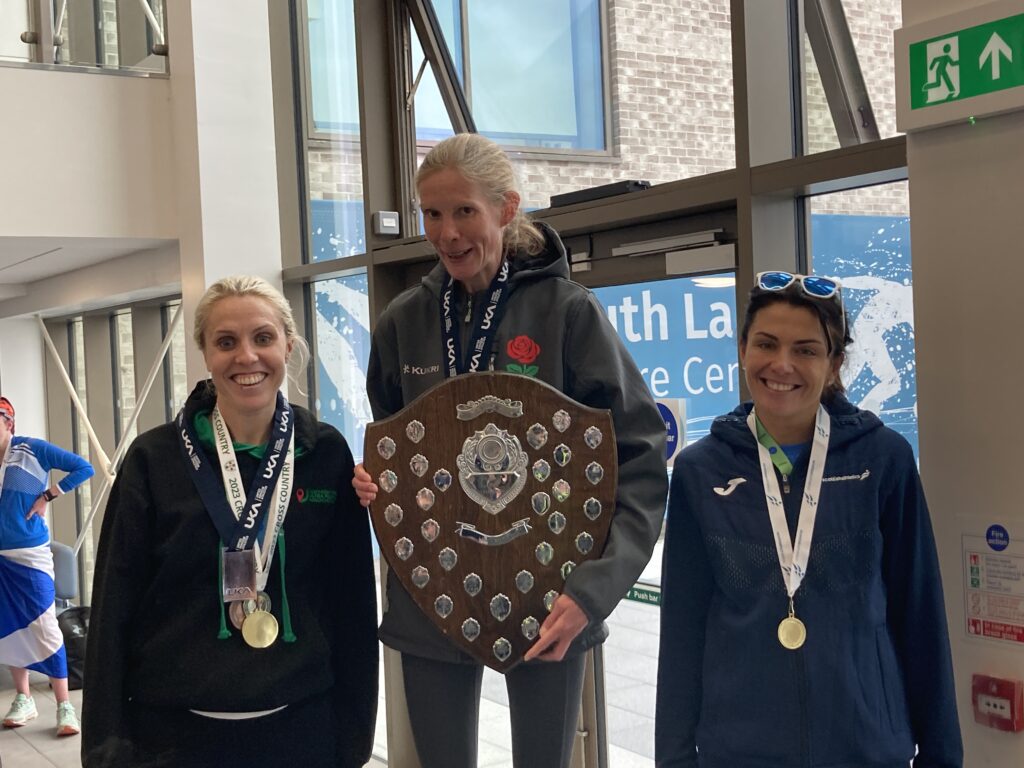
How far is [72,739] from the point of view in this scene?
5.57 m

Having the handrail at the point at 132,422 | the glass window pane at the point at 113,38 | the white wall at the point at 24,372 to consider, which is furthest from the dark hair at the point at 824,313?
the white wall at the point at 24,372

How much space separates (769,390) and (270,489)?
91 cm

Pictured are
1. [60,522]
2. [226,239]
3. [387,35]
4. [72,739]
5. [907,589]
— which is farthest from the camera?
[60,522]

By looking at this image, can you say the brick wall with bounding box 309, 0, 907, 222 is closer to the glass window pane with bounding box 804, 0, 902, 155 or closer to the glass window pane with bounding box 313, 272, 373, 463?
the glass window pane with bounding box 804, 0, 902, 155

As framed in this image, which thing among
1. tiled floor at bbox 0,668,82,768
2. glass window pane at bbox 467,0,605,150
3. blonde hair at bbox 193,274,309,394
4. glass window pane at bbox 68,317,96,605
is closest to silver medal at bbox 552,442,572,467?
blonde hair at bbox 193,274,309,394

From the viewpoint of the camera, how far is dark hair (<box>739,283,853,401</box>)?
72.8 inches

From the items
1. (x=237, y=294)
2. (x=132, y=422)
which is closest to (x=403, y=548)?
(x=237, y=294)

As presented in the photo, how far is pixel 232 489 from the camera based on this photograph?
6.57 ft

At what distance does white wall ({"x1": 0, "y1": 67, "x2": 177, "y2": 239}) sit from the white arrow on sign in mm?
4100

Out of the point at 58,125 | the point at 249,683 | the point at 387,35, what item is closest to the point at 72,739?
the point at 58,125

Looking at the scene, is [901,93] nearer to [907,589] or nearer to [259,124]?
[907,589]

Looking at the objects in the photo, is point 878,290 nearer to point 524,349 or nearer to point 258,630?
point 524,349

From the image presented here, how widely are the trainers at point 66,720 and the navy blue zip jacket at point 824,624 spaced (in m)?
4.60

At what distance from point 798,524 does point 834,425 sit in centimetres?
18
